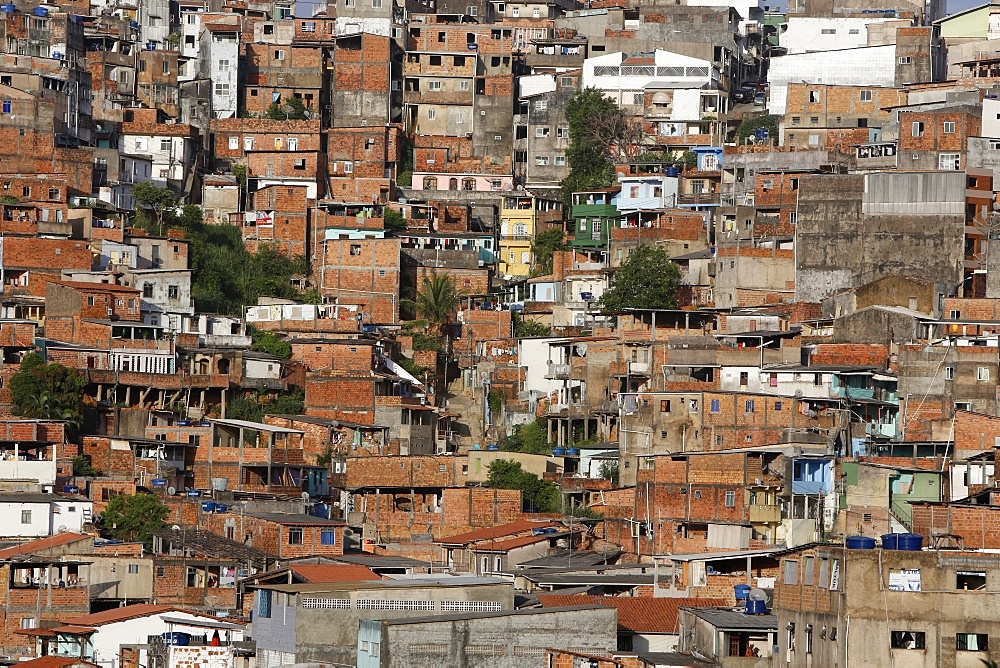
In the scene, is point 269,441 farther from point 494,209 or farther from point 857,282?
point 494,209

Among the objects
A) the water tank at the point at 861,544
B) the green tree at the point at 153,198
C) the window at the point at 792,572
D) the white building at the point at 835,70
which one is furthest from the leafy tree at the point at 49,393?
the white building at the point at 835,70

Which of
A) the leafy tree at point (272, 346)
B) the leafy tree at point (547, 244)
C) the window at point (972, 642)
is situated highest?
the leafy tree at point (547, 244)

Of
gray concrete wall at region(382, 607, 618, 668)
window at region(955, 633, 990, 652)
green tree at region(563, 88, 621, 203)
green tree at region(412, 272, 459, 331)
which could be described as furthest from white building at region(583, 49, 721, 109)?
window at region(955, 633, 990, 652)

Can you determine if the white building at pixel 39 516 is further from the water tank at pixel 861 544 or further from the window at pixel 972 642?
the window at pixel 972 642

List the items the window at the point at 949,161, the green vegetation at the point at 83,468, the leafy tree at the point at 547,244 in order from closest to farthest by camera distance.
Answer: the green vegetation at the point at 83,468
the window at the point at 949,161
the leafy tree at the point at 547,244

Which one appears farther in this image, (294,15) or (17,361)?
(294,15)

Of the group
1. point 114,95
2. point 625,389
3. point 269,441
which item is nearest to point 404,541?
point 269,441

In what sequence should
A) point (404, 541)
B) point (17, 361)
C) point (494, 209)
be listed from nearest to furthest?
point (404, 541)
point (17, 361)
point (494, 209)
